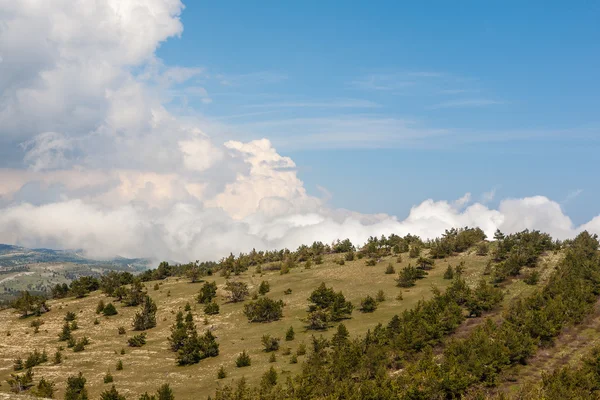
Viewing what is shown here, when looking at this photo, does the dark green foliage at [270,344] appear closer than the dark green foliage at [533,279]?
Yes

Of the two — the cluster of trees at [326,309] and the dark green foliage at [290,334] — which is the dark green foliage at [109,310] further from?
the dark green foliage at [290,334]

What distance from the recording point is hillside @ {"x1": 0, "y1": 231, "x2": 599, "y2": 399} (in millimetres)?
57394

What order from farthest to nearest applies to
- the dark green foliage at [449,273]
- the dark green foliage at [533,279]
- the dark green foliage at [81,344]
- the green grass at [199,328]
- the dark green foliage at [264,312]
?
the dark green foliage at [449,273] < the dark green foliage at [264,312] < the dark green foliage at [533,279] < the dark green foliage at [81,344] < the green grass at [199,328]

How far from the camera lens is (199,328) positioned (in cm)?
8331

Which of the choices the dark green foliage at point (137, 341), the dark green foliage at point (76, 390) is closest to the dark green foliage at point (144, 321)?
the dark green foliage at point (137, 341)

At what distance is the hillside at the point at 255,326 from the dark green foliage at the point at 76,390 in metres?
1.54

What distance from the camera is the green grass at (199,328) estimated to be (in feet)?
199

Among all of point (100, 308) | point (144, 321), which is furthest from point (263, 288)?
point (100, 308)

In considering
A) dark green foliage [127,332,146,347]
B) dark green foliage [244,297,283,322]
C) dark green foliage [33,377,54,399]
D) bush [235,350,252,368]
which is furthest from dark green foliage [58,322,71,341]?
bush [235,350,252,368]

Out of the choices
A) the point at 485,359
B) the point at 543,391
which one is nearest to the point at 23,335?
the point at 485,359

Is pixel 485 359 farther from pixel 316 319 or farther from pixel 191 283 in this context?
pixel 191 283

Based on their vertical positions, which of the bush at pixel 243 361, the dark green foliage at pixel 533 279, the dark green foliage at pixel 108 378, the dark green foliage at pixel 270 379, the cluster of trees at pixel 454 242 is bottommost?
the dark green foliage at pixel 108 378

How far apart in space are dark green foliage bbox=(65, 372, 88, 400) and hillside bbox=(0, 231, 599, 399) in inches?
60.4

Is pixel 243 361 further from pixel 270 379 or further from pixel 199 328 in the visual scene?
pixel 199 328
